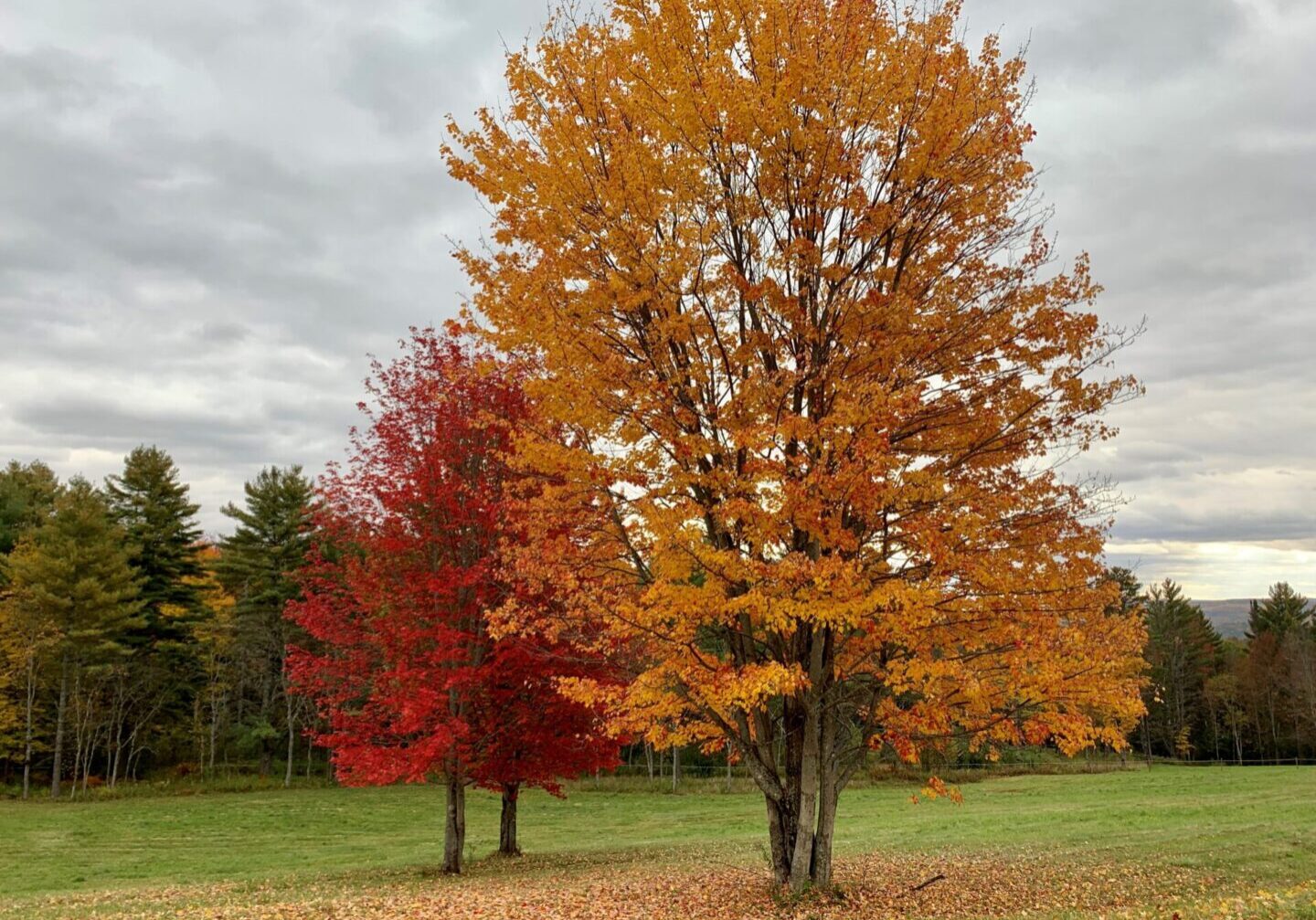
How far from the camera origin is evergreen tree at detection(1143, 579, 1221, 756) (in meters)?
56.2

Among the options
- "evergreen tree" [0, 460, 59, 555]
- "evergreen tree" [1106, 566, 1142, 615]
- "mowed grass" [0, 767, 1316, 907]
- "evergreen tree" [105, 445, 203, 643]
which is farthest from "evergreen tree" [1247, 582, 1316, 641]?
"evergreen tree" [0, 460, 59, 555]

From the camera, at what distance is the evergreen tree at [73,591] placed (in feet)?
114

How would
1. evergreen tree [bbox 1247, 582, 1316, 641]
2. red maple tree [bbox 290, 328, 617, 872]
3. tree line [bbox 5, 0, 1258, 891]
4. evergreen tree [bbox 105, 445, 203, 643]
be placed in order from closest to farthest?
tree line [bbox 5, 0, 1258, 891] < red maple tree [bbox 290, 328, 617, 872] < evergreen tree [bbox 105, 445, 203, 643] < evergreen tree [bbox 1247, 582, 1316, 641]

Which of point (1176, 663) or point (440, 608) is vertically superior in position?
point (440, 608)

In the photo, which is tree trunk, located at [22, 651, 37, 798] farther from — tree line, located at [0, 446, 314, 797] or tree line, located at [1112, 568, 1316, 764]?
tree line, located at [1112, 568, 1316, 764]

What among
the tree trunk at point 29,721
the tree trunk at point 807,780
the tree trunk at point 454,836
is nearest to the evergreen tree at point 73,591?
the tree trunk at point 29,721

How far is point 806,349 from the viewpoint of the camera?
9008 millimetres

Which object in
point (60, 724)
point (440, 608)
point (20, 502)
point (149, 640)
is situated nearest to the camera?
point (440, 608)

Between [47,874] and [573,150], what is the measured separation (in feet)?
61.6

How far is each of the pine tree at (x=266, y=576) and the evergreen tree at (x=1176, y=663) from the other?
50.8m

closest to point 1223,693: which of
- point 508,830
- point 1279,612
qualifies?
point 1279,612

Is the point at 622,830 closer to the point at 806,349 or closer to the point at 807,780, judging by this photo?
the point at 807,780

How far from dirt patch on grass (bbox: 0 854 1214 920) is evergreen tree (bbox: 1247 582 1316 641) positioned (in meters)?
69.0

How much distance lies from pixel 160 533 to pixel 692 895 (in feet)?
132
